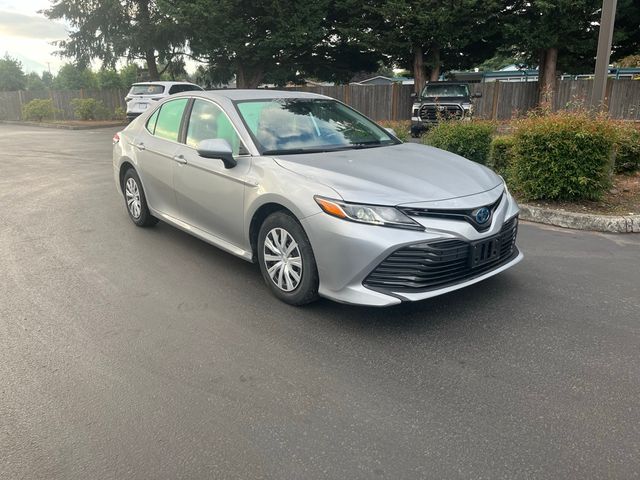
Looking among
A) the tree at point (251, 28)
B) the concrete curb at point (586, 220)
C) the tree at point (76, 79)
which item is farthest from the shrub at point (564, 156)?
the tree at point (76, 79)

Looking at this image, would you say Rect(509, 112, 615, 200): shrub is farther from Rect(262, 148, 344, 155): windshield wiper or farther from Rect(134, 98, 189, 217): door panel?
Rect(134, 98, 189, 217): door panel

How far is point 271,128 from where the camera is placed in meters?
4.43

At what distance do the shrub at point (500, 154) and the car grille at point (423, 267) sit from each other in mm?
4581

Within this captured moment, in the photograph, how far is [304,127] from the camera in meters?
4.59

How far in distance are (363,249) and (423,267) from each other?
42 centimetres

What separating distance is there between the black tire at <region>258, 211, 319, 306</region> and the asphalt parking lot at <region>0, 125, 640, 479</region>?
0.40 ft

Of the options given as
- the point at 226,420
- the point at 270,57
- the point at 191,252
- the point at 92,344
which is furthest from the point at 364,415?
Answer: the point at 270,57

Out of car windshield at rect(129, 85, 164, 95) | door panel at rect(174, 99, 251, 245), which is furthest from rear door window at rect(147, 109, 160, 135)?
car windshield at rect(129, 85, 164, 95)

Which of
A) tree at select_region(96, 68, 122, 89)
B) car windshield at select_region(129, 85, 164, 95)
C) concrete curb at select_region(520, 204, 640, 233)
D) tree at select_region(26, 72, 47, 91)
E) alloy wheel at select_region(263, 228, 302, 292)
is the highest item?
tree at select_region(26, 72, 47, 91)

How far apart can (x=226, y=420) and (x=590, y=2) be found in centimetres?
2038

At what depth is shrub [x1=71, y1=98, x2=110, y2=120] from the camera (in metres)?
27.6

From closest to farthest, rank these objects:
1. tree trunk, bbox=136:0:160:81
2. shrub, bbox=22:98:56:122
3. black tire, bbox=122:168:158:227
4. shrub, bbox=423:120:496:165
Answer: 1. black tire, bbox=122:168:158:227
2. shrub, bbox=423:120:496:165
3. tree trunk, bbox=136:0:160:81
4. shrub, bbox=22:98:56:122

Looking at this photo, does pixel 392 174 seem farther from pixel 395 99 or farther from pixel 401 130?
pixel 395 99

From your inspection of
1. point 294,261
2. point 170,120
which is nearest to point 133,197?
point 170,120
